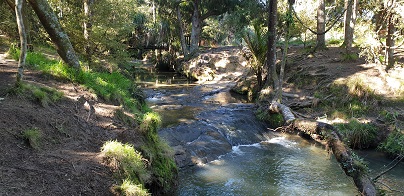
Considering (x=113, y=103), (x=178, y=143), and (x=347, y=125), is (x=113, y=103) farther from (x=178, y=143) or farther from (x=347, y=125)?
(x=347, y=125)

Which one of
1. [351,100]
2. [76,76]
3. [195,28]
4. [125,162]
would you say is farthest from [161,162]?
[195,28]

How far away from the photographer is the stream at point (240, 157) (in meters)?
6.63

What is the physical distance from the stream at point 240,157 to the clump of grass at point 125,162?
184cm

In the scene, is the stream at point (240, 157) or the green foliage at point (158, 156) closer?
the green foliage at point (158, 156)

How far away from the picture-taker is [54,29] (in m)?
6.65

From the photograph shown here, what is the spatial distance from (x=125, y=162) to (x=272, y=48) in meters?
9.91

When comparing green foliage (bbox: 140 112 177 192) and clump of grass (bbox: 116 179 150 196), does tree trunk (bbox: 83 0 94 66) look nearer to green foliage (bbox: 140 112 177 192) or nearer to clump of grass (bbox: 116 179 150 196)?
green foliage (bbox: 140 112 177 192)

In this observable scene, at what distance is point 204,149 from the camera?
855 cm

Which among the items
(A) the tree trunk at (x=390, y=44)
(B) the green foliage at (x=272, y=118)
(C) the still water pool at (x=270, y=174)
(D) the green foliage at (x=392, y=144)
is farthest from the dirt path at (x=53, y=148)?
(A) the tree trunk at (x=390, y=44)

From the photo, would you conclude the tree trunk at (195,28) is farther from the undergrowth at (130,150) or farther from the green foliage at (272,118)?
the undergrowth at (130,150)

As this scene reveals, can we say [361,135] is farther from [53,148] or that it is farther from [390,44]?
[53,148]

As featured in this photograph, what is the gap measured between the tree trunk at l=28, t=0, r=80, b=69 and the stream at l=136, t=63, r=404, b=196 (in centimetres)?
332

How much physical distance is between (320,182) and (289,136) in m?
3.60

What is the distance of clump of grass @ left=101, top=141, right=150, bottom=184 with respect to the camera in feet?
14.0
